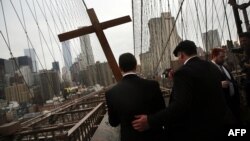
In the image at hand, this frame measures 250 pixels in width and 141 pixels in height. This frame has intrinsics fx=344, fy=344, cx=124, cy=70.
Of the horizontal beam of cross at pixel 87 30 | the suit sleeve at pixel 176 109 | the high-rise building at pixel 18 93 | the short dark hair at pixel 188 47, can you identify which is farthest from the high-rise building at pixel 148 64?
the suit sleeve at pixel 176 109

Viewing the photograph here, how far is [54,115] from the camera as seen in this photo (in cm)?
544

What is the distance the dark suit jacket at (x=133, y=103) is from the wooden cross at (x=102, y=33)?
2.68 metres

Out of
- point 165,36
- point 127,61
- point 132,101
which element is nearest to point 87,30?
point 127,61

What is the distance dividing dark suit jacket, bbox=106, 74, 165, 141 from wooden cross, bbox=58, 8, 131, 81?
2.68 m

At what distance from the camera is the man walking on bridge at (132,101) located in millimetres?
2170

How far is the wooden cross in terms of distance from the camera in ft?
16.9

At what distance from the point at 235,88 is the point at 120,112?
1898 mm

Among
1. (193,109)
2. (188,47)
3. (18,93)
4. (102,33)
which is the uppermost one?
(102,33)

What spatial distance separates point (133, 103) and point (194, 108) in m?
0.38

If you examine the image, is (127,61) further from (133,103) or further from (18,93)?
(18,93)

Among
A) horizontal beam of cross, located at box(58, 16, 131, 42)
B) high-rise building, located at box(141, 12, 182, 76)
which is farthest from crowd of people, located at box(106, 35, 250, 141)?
high-rise building, located at box(141, 12, 182, 76)

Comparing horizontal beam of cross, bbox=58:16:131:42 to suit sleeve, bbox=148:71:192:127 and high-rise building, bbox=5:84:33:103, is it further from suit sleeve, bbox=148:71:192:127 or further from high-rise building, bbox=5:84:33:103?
suit sleeve, bbox=148:71:192:127

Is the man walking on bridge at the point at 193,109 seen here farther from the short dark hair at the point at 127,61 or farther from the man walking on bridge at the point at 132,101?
the short dark hair at the point at 127,61

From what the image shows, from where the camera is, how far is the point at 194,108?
2154 mm
